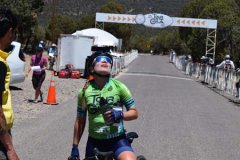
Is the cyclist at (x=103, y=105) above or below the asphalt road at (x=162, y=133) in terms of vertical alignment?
above

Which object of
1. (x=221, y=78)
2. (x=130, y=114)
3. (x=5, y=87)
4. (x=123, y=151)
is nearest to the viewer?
(x=5, y=87)

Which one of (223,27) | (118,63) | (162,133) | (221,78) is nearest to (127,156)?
(162,133)

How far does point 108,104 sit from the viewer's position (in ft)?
15.3

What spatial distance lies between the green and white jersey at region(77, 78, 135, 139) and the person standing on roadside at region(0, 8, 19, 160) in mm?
1048

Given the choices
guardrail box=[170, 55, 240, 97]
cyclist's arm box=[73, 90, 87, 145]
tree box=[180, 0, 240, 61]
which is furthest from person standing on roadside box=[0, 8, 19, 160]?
tree box=[180, 0, 240, 61]

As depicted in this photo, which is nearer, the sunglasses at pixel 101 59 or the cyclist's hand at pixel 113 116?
the cyclist's hand at pixel 113 116

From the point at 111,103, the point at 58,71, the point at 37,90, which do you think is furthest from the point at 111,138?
the point at 58,71

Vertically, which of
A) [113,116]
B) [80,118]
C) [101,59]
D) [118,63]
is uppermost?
[101,59]

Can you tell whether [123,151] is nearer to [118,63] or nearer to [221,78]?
[221,78]

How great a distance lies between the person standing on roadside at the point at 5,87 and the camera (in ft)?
11.7

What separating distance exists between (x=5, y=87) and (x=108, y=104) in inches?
47.1

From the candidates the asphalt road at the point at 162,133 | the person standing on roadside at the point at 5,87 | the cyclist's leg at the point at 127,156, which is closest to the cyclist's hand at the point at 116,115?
the cyclist's leg at the point at 127,156

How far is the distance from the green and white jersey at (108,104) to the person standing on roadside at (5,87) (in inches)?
41.3

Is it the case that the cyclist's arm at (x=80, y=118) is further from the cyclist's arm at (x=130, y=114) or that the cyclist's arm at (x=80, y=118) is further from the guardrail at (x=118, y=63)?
Result: the guardrail at (x=118, y=63)
